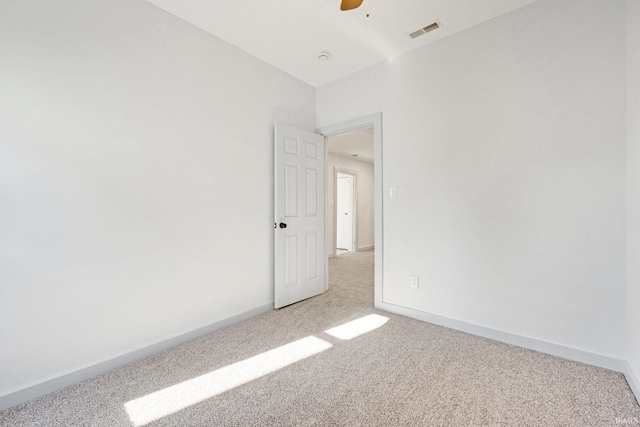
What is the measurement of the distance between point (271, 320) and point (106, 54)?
96.5 inches

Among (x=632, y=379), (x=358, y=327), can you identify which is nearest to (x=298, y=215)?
(x=358, y=327)

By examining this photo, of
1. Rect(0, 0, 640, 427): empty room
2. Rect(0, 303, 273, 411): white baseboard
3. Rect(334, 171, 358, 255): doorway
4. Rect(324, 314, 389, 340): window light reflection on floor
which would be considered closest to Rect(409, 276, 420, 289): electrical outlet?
Rect(0, 0, 640, 427): empty room

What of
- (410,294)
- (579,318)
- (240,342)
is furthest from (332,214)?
(579,318)

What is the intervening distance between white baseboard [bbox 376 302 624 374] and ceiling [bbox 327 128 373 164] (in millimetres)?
3047

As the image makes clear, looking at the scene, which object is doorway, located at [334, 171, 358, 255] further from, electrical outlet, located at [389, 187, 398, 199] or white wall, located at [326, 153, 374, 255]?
electrical outlet, located at [389, 187, 398, 199]

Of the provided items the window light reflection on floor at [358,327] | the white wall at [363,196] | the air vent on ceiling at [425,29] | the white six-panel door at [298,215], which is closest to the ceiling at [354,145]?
the white wall at [363,196]

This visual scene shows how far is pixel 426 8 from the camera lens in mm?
2100

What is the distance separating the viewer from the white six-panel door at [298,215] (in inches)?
114

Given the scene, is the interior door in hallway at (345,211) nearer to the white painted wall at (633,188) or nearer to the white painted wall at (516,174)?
the white painted wall at (516,174)

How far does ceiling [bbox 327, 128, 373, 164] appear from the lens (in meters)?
4.96

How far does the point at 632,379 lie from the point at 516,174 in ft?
4.63

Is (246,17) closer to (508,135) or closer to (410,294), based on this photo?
(508,135)

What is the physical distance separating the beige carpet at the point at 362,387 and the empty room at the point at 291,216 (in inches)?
0.6

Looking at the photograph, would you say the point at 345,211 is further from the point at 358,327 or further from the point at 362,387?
the point at 362,387
